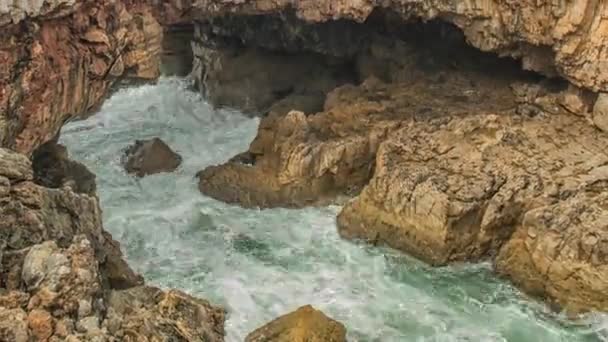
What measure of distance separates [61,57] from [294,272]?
25.1 ft

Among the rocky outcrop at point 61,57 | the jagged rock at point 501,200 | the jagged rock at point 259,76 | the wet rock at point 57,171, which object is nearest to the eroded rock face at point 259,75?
the jagged rock at point 259,76

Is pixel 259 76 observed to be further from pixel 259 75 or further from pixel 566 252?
pixel 566 252

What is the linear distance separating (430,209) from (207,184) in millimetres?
7250

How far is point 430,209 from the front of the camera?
64.4ft

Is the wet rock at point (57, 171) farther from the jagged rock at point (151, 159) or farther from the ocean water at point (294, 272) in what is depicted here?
the jagged rock at point (151, 159)

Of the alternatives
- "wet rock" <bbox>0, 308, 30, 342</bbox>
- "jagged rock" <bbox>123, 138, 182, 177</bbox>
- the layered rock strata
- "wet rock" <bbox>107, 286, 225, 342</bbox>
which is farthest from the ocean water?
"wet rock" <bbox>0, 308, 30, 342</bbox>

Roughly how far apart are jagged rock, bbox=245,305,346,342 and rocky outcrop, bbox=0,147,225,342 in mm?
1890

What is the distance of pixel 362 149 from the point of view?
2230 centimetres

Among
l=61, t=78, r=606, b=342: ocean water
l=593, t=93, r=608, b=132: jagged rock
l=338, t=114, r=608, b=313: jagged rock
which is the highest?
l=593, t=93, r=608, b=132: jagged rock

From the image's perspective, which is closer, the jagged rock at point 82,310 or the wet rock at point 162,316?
the jagged rock at point 82,310

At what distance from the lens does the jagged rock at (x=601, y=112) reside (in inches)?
814

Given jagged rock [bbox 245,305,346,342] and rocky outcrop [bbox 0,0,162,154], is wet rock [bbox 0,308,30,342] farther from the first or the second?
jagged rock [bbox 245,305,346,342]

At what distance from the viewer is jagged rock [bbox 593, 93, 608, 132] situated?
2067 cm

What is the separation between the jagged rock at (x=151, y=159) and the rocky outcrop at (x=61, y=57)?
6215 mm
